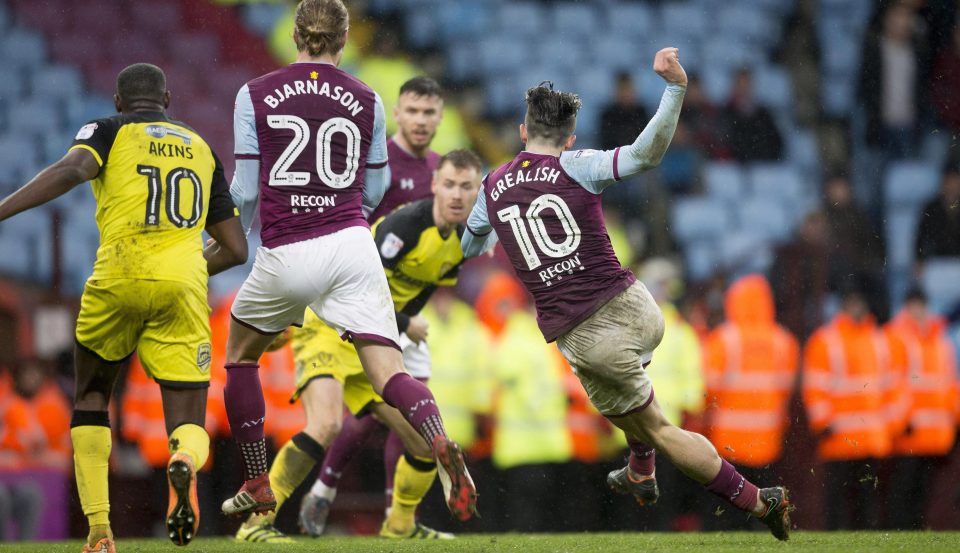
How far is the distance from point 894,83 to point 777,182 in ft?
4.85

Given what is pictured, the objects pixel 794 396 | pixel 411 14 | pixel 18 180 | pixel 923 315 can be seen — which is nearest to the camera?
pixel 794 396

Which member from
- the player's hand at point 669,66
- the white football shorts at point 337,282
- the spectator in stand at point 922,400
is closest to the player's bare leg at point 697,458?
the white football shorts at point 337,282

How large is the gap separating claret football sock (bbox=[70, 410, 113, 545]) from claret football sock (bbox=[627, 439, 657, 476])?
238 cm

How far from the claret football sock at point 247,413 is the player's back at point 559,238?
4.28 feet

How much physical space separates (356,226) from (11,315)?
6.13 m

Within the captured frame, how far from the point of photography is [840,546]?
540 cm

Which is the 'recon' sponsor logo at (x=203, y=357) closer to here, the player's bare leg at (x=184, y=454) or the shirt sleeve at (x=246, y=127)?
the player's bare leg at (x=184, y=454)

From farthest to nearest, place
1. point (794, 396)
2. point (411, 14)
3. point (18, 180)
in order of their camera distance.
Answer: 1. point (411, 14)
2. point (18, 180)
3. point (794, 396)

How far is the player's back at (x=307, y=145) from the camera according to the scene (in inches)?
198

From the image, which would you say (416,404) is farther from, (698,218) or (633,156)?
(698,218)

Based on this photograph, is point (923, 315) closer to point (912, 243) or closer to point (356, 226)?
point (912, 243)

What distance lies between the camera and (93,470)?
16.6 feet

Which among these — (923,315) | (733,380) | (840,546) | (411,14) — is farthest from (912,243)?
(840,546)

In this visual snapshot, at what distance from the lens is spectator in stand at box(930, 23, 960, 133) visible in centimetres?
1152
